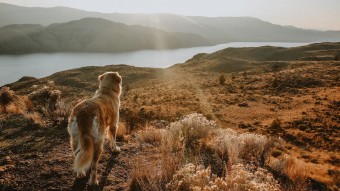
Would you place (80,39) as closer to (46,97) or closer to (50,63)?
(50,63)

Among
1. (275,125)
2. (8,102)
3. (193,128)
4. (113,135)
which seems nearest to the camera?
(113,135)

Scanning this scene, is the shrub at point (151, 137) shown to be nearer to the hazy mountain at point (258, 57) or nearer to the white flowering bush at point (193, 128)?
the white flowering bush at point (193, 128)

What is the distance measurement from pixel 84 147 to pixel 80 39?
185 m

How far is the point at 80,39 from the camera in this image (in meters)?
176

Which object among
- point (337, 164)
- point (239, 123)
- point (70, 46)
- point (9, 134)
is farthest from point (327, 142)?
point (70, 46)

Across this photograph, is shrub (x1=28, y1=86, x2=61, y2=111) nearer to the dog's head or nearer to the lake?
the dog's head

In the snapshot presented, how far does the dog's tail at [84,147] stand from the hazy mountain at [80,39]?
537 feet

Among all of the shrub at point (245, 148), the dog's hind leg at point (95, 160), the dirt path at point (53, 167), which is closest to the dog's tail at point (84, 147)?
the dog's hind leg at point (95, 160)

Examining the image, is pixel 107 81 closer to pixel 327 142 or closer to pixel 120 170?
pixel 120 170

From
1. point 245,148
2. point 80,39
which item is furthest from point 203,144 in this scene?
point 80,39

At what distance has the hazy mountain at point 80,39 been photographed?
157 metres

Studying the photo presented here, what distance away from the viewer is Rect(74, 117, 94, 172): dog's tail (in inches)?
151

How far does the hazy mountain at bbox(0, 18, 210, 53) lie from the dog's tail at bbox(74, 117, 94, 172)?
537ft

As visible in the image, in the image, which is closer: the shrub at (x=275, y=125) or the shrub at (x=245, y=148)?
the shrub at (x=245, y=148)
